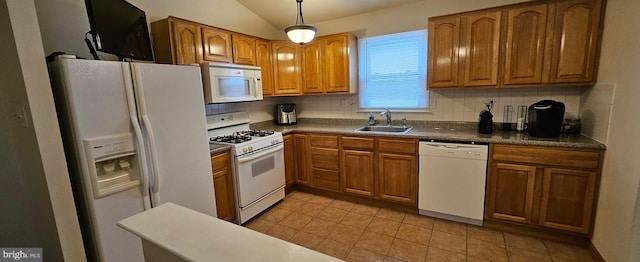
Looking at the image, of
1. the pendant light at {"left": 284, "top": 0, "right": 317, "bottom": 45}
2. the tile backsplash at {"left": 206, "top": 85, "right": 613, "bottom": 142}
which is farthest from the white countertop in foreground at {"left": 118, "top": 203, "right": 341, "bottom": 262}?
the tile backsplash at {"left": 206, "top": 85, "right": 613, "bottom": 142}

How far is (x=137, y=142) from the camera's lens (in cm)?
175

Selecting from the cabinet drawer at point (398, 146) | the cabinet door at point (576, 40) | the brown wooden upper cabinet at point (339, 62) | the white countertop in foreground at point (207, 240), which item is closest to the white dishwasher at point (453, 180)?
the cabinet drawer at point (398, 146)

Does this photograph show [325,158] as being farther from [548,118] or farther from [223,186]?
[548,118]

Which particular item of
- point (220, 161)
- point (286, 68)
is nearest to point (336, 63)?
point (286, 68)

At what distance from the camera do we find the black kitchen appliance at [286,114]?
394 centimetres

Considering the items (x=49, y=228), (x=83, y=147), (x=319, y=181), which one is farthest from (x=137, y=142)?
(x=319, y=181)

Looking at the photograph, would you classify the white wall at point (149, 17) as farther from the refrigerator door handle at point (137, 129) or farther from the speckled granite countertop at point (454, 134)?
the speckled granite countertop at point (454, 134)

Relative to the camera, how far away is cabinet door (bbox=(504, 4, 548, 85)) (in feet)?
7.75

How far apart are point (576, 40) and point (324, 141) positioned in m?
2.55

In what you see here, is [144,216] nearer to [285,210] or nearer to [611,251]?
[285,210]

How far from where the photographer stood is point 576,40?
225cm

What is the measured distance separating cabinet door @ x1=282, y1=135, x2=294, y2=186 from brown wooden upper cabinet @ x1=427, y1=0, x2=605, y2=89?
1.88 meters

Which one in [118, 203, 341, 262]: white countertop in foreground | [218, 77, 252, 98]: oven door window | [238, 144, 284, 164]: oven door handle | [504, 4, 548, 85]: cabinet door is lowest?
[238, 144, 284, 164]: oven door handle

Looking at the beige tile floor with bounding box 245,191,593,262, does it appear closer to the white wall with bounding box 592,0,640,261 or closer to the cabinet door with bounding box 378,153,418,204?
the cabinet door with bounding box 378,153,418,204
